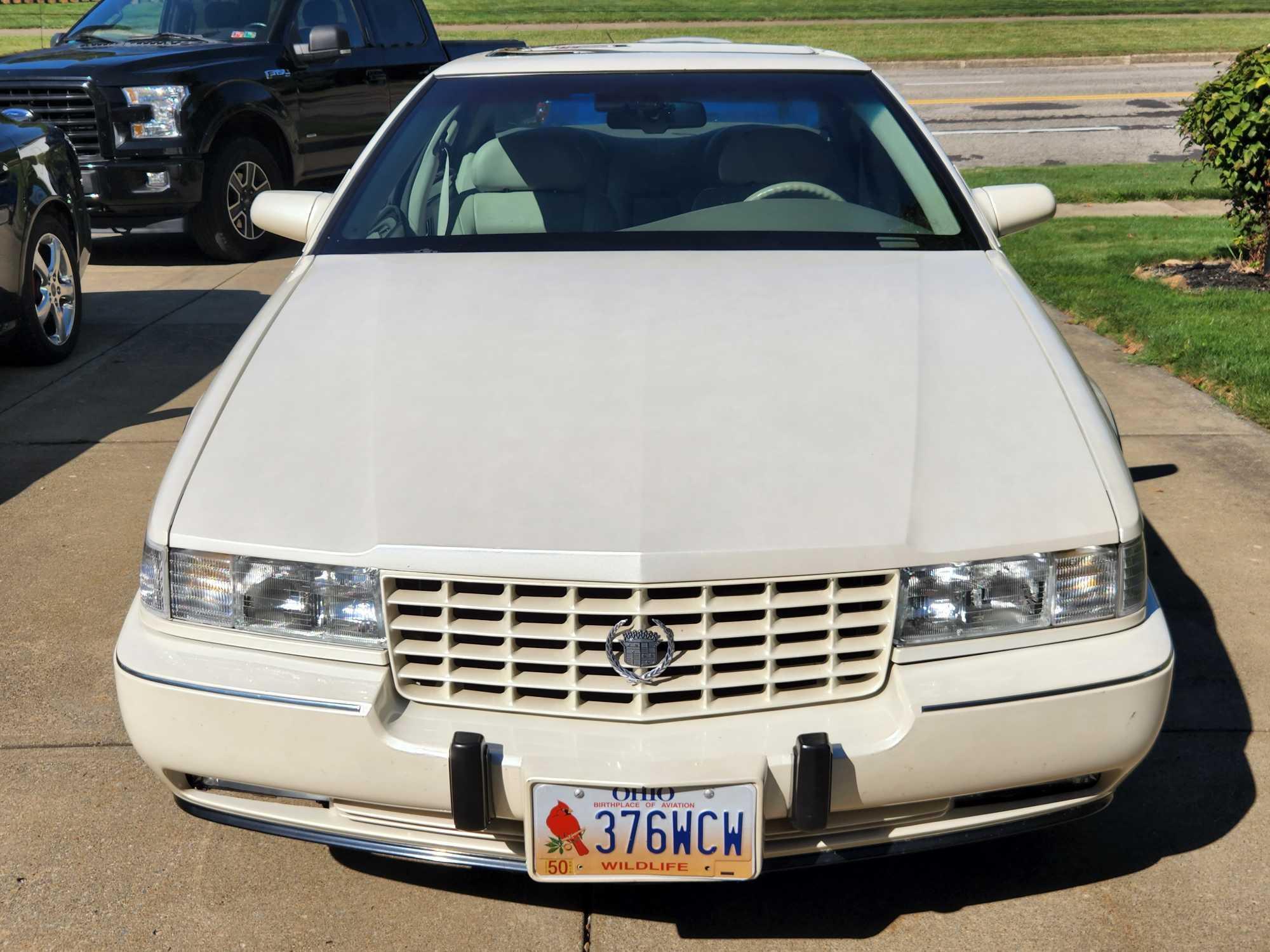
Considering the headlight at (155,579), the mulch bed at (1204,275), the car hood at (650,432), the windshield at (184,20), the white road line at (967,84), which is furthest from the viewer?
the white road line at (967,84)

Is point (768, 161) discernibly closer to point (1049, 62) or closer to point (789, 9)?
point (1049, 62)

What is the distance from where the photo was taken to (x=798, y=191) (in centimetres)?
387

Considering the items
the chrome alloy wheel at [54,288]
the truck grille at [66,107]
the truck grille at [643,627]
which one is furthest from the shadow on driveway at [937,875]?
the truck grille at [66,107]

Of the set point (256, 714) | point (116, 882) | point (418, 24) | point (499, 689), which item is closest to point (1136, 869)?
point (499, 689)

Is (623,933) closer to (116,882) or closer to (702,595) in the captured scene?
(702,595)

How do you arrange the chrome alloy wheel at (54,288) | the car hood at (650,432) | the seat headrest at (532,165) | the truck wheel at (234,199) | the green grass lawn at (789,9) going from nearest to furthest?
the car hood at (650,432) → the seat headrest at (532,165) → the chrome alloy wheel at (54,288) → the truck wheel at (234,199) → the green grass lawn at (789,9)

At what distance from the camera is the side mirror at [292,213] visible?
4055 mm

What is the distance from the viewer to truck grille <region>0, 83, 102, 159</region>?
8586mm

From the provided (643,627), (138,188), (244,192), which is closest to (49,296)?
(138,188)

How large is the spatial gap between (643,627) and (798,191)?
76.2 inches

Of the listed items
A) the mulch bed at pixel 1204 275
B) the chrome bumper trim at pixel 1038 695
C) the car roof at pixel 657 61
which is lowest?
the mulch bed at pixel 1204 275

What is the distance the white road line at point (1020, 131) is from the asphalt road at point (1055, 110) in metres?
0.01

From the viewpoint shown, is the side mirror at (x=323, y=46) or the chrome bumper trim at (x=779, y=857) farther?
the side mirror at (x=323, y=46)

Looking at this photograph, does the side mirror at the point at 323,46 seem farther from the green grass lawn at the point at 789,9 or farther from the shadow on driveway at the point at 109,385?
the green grass lawn at the point at 789,9
